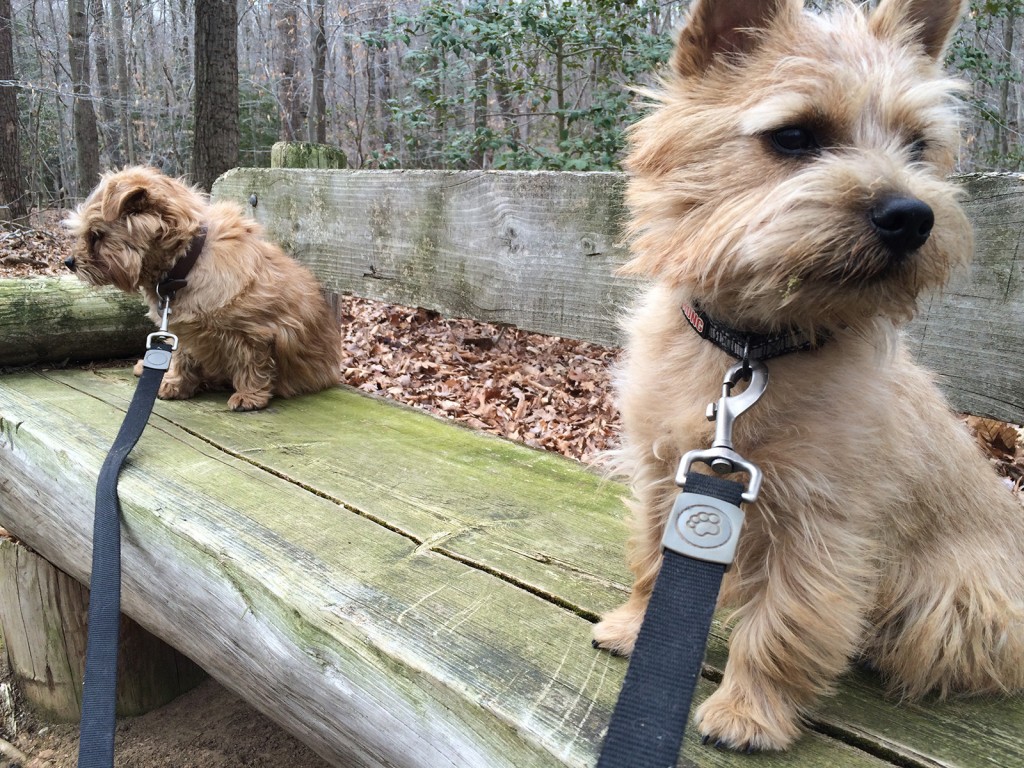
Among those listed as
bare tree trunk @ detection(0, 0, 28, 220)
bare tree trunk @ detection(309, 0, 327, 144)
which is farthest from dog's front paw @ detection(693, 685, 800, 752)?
bare tree trunk @ detection(309, 0, 327, 144)

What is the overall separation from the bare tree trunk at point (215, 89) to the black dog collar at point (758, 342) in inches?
349

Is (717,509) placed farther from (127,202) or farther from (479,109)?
(479,109)

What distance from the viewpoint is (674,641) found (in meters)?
1.23

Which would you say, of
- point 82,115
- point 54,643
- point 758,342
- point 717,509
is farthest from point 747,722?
point 82,115

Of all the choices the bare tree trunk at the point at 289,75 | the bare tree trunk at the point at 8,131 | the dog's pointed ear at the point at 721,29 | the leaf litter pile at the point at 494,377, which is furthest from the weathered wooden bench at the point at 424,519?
the bare tree trunk at the point at 289,75

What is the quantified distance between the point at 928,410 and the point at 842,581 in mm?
535

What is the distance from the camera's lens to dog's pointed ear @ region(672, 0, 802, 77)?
162cm

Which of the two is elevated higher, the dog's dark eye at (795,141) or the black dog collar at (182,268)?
the dog's dark eye at (795,141)

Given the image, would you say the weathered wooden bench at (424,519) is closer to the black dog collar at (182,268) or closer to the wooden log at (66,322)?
the wooden log at (66,322)

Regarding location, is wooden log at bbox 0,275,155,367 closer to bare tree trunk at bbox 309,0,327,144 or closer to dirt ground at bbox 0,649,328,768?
dirt ground at bbox 0,649,328,768

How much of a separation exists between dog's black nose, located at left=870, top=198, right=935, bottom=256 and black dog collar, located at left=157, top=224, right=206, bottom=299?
3674 mm

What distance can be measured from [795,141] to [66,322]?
4218mm

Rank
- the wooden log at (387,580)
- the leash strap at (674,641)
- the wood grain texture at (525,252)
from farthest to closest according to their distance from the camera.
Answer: the wood grain texture at (525,252)
the wooden log at (387,580)
the leash strap at (674,641)

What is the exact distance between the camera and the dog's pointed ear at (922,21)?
160cm
